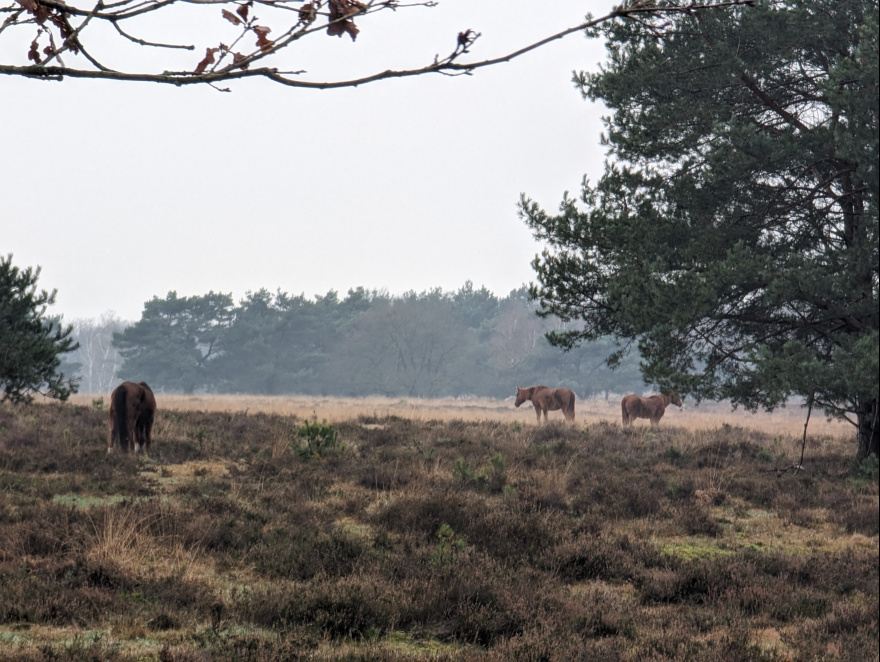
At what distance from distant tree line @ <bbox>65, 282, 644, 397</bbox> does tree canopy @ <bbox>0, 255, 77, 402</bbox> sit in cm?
5426

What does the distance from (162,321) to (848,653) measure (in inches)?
2634

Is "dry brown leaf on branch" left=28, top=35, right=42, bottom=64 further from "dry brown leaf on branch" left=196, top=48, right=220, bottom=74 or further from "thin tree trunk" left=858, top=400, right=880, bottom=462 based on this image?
"thin tree trunk" left=858, top=400, right=880, bottom=462

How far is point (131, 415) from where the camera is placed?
14.1m

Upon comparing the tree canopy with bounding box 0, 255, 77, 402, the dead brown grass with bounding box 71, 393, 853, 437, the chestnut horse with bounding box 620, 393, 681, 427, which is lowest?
the dead brown grass with bounding box 71, 393, 853, 437

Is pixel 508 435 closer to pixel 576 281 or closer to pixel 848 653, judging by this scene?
pixel 576 281

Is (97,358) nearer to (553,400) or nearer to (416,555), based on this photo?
(553,400)

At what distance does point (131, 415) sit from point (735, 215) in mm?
11069

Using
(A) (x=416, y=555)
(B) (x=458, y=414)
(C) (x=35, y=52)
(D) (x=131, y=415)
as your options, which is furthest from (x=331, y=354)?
(C) (x=35, y=52)

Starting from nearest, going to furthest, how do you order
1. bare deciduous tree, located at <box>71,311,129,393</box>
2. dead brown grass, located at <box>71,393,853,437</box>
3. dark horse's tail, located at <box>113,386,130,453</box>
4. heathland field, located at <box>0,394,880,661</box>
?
heathland field, located at <box>0,394,880,661</box> < dark horse's tail, located at <box>113,386,130,453</box> < dead brown grass, located at <box>71,393,853,437</box> < bare deciduous tree, located at <box>71,311,129,393</box>

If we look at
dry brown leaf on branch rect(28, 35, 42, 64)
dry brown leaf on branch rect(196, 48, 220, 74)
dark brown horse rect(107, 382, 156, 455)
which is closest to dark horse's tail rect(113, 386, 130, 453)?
dark brown horse rect(107, 382, 156, 455)

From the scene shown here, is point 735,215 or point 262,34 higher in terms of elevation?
point 735,215

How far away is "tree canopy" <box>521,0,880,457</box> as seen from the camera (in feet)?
39.4

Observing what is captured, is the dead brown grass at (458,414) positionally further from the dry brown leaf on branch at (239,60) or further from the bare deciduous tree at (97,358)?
the bare deciduous tree at (97,358)

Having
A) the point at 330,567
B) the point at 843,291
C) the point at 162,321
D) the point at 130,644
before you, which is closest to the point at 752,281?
the point at 843,291
